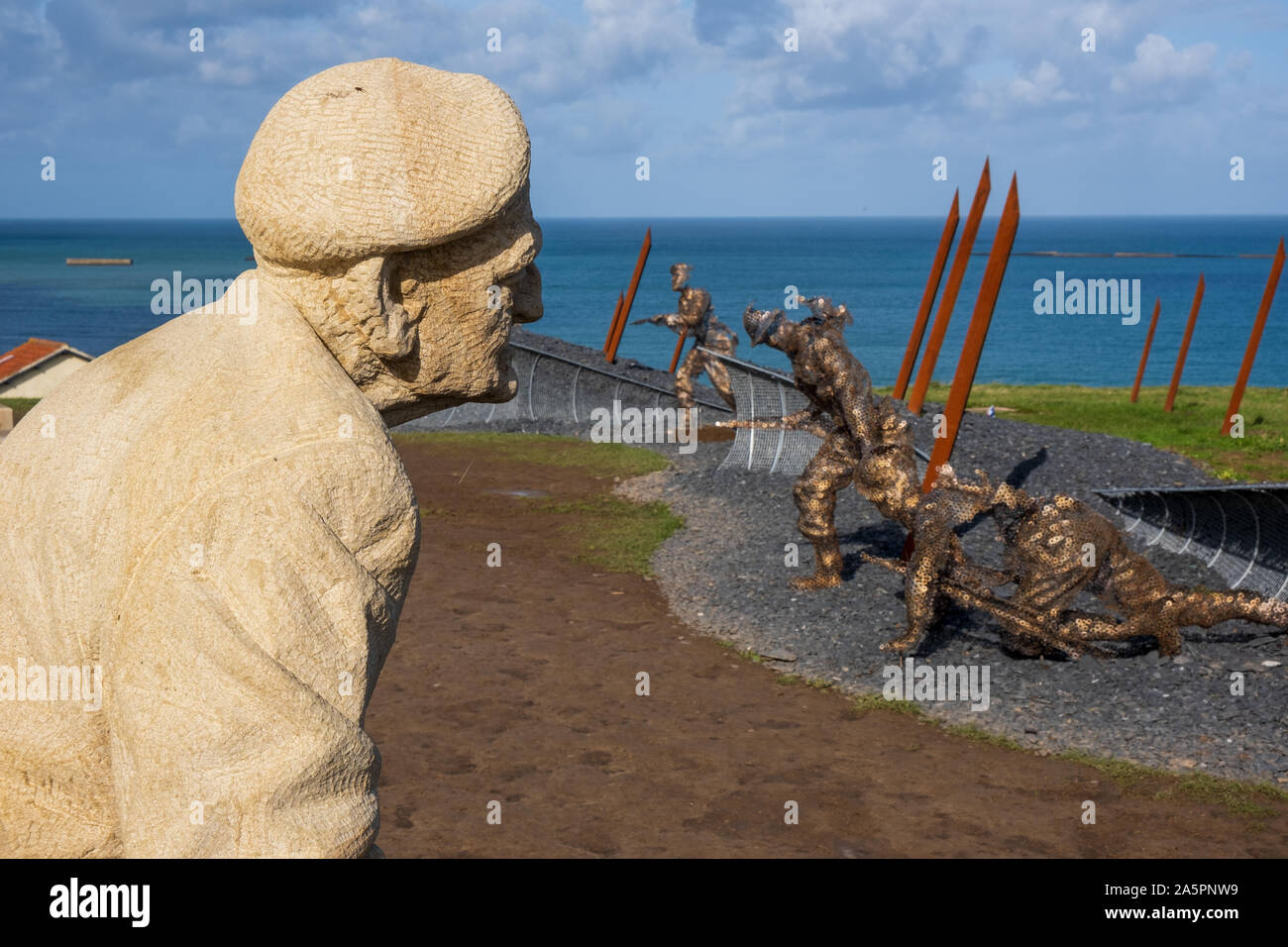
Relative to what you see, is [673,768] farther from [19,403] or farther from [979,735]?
[19,403]

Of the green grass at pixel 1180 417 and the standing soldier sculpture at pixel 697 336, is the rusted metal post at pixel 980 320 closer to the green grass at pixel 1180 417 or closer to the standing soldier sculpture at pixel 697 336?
the standing soldier sculpture at pixel 697 336

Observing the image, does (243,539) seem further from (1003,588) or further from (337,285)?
(1003,588)

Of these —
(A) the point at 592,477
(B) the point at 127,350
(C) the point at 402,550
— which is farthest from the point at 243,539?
(A) the point at 592,477

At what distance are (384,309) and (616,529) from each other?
38.5 ft

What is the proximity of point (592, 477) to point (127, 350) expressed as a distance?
1455 cm

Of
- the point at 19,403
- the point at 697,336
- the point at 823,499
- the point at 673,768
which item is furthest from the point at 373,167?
the point at 19,403

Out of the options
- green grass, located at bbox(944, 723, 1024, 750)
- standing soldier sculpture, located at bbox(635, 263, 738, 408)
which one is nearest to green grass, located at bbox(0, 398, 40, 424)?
standing soldier sculpture, located at bbox(635, 263, 738, 408)

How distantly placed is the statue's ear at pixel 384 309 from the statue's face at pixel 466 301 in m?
0.03

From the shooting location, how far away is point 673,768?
7578 millimetres

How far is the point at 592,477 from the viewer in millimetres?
16562

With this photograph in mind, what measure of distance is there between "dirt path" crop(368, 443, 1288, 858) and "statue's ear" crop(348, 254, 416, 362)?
475 centimetres

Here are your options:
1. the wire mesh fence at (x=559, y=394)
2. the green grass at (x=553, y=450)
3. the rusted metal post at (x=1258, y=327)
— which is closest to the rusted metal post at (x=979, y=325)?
the green grass at (x=553, y=450)

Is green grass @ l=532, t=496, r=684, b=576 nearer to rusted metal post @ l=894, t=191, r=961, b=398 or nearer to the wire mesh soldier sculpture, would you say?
the wire mesh soldier sculpture

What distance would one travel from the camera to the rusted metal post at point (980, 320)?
30.9ft
